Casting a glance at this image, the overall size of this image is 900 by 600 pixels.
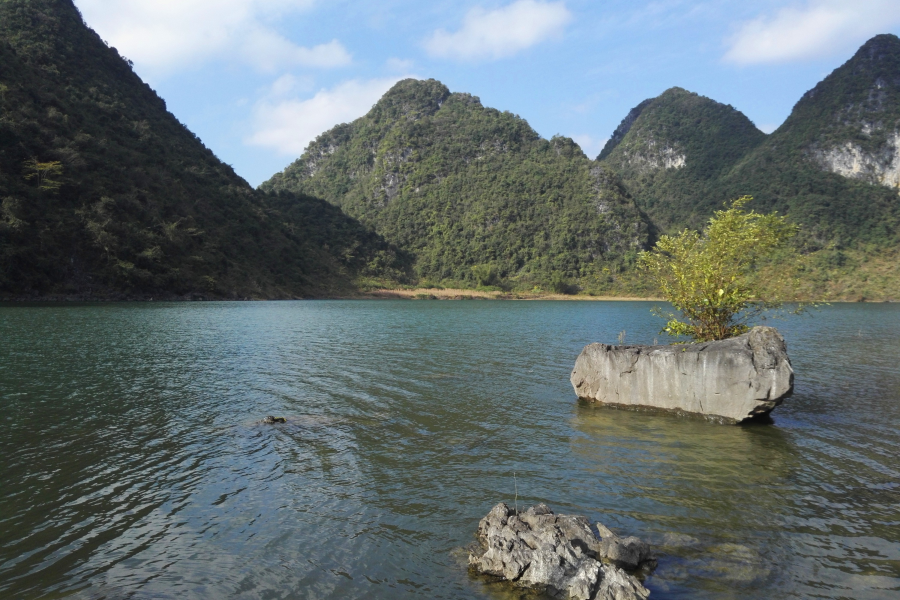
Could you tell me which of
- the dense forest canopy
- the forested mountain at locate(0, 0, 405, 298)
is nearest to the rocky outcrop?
the dense forest canopy

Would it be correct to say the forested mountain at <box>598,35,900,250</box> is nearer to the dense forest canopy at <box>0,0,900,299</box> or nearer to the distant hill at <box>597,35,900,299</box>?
the distant hill at <box>597,35,900,299</box>

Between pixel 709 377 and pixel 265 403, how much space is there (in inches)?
495

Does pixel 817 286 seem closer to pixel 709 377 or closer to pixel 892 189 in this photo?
pixel 892 189

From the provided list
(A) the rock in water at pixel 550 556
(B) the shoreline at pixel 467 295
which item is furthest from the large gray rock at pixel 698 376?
(B) the shoreline at pixel 467 295

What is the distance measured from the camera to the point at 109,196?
70562mm

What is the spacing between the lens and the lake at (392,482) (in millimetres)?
6367

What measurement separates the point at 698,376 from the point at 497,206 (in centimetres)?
15600

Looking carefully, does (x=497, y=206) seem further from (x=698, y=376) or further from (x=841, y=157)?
(x=698, y=376)

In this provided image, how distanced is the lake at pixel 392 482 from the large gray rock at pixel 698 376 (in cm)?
56

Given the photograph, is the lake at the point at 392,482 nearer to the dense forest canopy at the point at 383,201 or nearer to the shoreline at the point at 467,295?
the dense forest canopy at the point at 383,201

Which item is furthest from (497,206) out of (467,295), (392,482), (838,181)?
(392,482)

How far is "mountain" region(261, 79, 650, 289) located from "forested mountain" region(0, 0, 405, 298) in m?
46.8

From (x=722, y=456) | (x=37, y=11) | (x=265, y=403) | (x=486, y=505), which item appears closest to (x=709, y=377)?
(x=722, y=456)

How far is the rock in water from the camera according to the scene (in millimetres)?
5828
